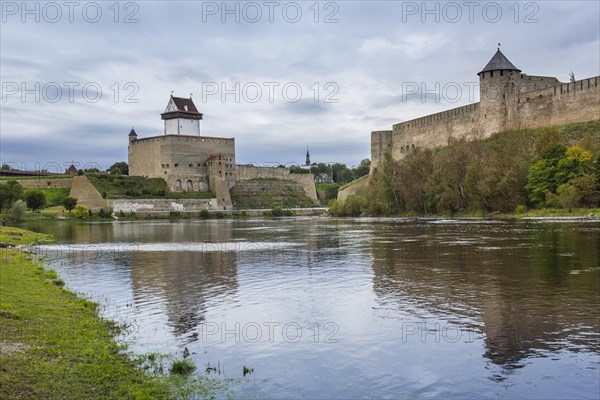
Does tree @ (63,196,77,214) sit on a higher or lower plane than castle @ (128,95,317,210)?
lower

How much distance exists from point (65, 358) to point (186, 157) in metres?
78.7

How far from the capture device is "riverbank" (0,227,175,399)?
6.15 m

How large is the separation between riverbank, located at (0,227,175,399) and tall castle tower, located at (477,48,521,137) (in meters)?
45.0

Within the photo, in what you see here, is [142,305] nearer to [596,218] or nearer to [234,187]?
[596,218]

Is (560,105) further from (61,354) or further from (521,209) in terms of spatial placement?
(61,354)

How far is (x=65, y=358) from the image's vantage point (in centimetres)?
730

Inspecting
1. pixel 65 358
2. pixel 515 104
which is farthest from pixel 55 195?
pixel 65 358

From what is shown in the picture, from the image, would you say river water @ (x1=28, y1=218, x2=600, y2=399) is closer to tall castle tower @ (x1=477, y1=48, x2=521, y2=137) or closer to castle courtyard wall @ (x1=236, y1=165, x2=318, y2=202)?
tall castle tower @ (x1=477, y1=48, x2=521, y2=137)

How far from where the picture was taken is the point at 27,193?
206 ft

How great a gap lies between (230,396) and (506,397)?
2.87 m

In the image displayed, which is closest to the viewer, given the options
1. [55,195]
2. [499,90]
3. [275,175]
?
[499,90]

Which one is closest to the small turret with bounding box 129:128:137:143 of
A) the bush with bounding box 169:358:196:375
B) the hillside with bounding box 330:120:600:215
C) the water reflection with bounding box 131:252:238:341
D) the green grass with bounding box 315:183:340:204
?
the green grass with bounding box 315:183:340:204

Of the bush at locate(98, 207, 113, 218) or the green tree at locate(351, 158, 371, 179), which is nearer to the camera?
the bush at locate(98, 207, 113, 218)

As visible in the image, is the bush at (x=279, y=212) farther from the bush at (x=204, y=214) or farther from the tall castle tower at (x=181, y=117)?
the tall castle tower at (x=181, y=117)
